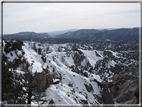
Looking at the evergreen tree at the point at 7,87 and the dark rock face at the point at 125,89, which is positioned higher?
the evergreen tree at the point at 7,87

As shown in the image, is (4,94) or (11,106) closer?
(11,106)

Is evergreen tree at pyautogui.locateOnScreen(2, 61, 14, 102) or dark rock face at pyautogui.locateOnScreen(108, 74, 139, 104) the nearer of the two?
evergreen tree at pyautogui.locateOnScreen(2, 61, 14, 102)

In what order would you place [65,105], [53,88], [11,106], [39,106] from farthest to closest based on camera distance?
[53,88]
[65,105]
[39,106]
[11,106]

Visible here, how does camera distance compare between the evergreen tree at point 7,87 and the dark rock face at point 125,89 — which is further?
the dark rock face at point 125,89

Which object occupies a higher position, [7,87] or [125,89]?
[7,87]

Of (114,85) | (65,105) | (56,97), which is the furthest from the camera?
(114,85)

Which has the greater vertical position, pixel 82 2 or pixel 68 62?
pixel 82 2

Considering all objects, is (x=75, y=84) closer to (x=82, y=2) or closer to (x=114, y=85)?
(x=82, y=2)

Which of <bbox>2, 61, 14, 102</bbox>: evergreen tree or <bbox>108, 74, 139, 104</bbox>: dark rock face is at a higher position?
<bbox>2, 61, 14, 102</bbox>: evergreen tree

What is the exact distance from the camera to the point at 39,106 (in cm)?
902

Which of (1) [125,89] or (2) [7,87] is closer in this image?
(2) [7,87]

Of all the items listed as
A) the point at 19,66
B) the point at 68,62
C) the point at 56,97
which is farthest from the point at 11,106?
the point at 68,62

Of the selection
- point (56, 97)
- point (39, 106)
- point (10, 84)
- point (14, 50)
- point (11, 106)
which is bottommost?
point (56, 97)

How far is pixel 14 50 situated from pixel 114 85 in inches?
1210
